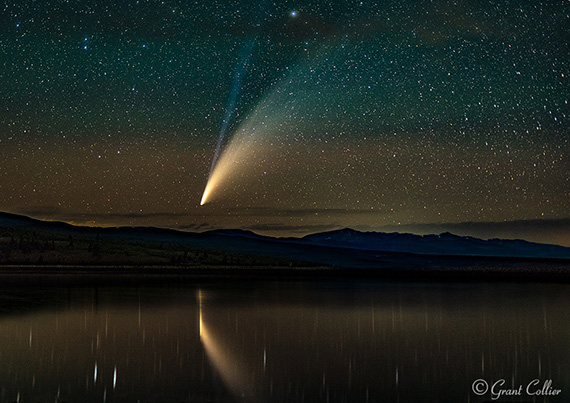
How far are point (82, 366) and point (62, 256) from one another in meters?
68.7

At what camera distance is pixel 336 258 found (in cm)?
11206

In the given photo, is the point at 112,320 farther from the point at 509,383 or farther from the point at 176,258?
the point at 176,258

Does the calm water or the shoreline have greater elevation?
the shoreline

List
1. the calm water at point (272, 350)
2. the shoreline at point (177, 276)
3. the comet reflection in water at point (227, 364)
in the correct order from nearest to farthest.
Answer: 1. the calm water at point (272, 350)
2. the comet reflection in water at point (227, 364)
3. the shoreline at point (177, 276)

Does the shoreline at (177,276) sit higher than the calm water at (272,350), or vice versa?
the shoreline at (177,276)

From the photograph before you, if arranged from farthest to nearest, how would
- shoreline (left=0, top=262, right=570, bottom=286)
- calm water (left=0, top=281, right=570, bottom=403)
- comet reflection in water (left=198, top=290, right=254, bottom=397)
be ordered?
1. shoreline (left=0, top=262, right=570, bottom=286)
2. comet reflection in water (left=198, top=290, right=254, bottom=397)
3. calm water (left=0, top=281, right=570, bottom=403)

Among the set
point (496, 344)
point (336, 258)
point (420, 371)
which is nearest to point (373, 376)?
point (420, 371)

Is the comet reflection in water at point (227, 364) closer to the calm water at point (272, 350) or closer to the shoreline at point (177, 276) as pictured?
the calm water at point (272, 350)

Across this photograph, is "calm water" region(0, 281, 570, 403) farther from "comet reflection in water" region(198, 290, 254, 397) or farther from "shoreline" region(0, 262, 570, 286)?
"shoreline" region(0, 262, 570, 286)

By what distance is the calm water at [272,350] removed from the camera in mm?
10656

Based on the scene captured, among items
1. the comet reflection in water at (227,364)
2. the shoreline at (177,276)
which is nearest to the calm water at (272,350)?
the comet reflection in water at (227,364)

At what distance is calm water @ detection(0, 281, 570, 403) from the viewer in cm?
1066

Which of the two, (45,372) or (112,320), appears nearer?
(45,372)

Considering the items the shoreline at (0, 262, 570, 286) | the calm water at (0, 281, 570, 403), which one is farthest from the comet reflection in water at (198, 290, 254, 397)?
the shoreline at (0, 262, 570, 286)
